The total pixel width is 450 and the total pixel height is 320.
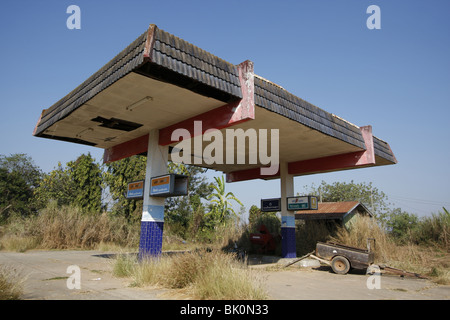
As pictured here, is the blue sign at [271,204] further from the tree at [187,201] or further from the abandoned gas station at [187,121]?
the tree at [187,201]

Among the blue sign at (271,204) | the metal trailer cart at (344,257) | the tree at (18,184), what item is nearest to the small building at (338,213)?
the blue sign at (271,204)

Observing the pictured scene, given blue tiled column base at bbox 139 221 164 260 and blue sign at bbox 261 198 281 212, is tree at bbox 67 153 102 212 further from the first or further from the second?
blue tiled column base at bbox 139 221 164 260

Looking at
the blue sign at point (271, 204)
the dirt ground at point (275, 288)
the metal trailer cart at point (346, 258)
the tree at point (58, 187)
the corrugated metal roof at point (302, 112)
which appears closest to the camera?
the dirt ground at point (275, 288)

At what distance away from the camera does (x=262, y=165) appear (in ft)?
55.3

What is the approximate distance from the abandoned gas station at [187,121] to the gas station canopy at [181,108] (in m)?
0.03

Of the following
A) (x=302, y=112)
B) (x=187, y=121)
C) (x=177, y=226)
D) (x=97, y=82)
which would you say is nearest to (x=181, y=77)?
(x=97, y=82)

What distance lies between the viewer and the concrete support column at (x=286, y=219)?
15.2 m

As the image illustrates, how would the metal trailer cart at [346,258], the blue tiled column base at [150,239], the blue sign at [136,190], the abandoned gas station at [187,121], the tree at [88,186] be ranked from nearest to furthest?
the abandoned gas station at [187,121], the blue tiled column base at [150,239], the metal trailer cart at [346,258], the blue sign at [136,190], the tree at [88,186]

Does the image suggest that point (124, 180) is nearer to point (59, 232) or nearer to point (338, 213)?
point (59, 232)

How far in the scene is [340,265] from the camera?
1089 centimetres

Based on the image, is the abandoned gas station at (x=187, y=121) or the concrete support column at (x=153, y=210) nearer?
the abandoned gas station at (x=187, y=121)

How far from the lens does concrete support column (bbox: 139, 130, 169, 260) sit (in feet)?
33.5

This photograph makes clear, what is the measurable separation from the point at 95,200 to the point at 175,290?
2007 cm

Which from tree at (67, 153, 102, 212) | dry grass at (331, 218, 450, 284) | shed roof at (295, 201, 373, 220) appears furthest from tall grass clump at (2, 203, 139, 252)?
dry grass at (331, 218, 450, 284)
